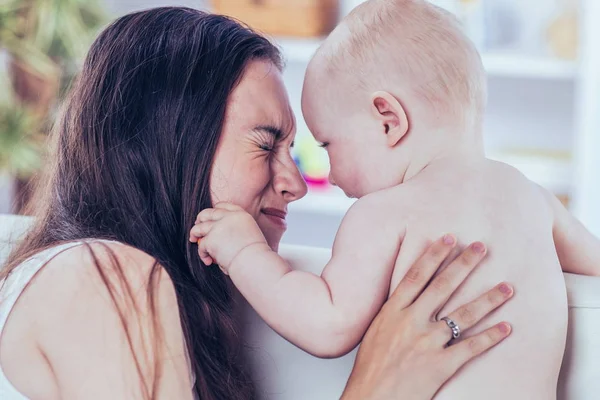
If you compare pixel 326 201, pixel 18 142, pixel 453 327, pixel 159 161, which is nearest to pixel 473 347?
pixel 453 327

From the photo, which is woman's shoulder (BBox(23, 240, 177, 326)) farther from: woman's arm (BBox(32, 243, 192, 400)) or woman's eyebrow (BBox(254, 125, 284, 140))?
woman's eyebrow (BBox(254, 125, 284, 140))

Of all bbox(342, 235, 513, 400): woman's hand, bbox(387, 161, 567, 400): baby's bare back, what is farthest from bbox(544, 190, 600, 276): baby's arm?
bbox(342, 235, 513, 400): woman's hand

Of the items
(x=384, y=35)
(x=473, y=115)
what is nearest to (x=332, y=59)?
(x=384, y=35)

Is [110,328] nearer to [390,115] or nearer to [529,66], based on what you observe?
[390,115]

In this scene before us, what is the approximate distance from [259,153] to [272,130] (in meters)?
0.04

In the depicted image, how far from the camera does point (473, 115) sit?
3.98 ft

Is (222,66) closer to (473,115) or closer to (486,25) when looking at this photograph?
(473,115)

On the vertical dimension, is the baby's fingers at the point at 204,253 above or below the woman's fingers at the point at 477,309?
above

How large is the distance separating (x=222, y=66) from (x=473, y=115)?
386 mm

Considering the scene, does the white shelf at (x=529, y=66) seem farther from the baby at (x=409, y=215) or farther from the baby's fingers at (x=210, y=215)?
the baby's fingers at (x=210, y=215)

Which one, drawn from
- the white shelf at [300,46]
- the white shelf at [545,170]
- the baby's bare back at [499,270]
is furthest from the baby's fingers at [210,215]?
the white shelf at [300,46]

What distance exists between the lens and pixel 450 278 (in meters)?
1.08

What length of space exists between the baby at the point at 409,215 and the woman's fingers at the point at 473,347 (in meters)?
0.02

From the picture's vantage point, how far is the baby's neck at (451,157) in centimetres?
116
